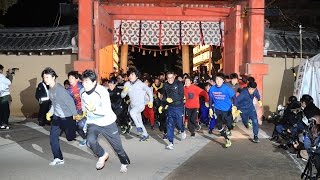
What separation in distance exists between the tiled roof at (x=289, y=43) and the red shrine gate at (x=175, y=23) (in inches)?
48.0

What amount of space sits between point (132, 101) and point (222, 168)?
372 cm

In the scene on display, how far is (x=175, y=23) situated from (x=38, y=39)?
18.3 ft

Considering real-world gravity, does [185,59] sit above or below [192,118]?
above

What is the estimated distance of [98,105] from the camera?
7328 mm

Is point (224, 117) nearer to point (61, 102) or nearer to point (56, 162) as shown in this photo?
point (61, 102)

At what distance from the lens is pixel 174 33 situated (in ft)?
55.4

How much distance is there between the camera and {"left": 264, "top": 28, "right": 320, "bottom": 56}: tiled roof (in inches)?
622

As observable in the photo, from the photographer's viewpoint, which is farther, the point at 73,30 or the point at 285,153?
the point at 73,30

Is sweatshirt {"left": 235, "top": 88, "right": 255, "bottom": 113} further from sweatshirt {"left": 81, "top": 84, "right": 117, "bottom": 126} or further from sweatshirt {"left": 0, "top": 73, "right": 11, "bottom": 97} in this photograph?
sweatshirt {"left": 0, "top": 73, "right": 11, "bottom": 97}

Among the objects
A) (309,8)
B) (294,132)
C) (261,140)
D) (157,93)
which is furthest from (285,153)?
(309,8)

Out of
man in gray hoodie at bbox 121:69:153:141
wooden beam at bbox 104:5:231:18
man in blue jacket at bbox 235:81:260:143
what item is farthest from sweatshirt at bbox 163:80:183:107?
wooden beam at bbox 104:5:231:18

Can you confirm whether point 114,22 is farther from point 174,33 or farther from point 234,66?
point 234,66

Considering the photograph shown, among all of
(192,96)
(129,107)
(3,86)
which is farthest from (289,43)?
(3,86)

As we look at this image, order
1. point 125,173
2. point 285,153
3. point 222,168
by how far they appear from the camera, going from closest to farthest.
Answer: point 125,173
point 222,168
point 285,153
